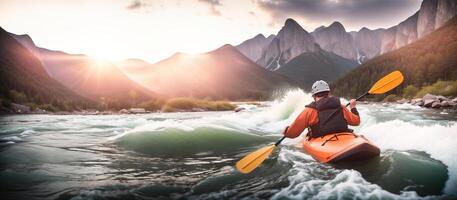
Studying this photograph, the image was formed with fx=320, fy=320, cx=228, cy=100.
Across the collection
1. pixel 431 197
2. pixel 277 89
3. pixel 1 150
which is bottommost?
pixel 431 197

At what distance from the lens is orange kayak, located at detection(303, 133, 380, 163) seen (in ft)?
19.9

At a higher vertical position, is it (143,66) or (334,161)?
(143,66)

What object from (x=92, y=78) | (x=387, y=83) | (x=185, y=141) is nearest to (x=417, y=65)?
(x=387, y=83)

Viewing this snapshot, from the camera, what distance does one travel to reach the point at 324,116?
6996 mm

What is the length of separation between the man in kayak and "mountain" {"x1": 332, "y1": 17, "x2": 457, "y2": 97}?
237 ft

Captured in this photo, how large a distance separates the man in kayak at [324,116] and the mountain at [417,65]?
237 feet

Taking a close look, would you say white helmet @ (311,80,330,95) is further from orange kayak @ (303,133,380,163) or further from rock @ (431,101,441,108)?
rock @ (431,101,441,108)

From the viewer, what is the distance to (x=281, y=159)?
7.85 meters

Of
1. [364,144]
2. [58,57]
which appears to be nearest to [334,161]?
[364,144]

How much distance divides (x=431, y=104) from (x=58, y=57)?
201013mm

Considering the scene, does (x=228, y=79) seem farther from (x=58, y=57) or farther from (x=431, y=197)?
(x=431, y=197)

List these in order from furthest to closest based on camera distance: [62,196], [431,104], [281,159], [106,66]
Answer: [106,66] → [431,104] → [281,159] → [62,196]

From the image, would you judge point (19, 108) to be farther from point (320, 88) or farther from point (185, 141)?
point (320, 88)

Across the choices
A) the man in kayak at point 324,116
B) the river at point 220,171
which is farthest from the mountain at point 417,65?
the man in kayak at point 324,116
